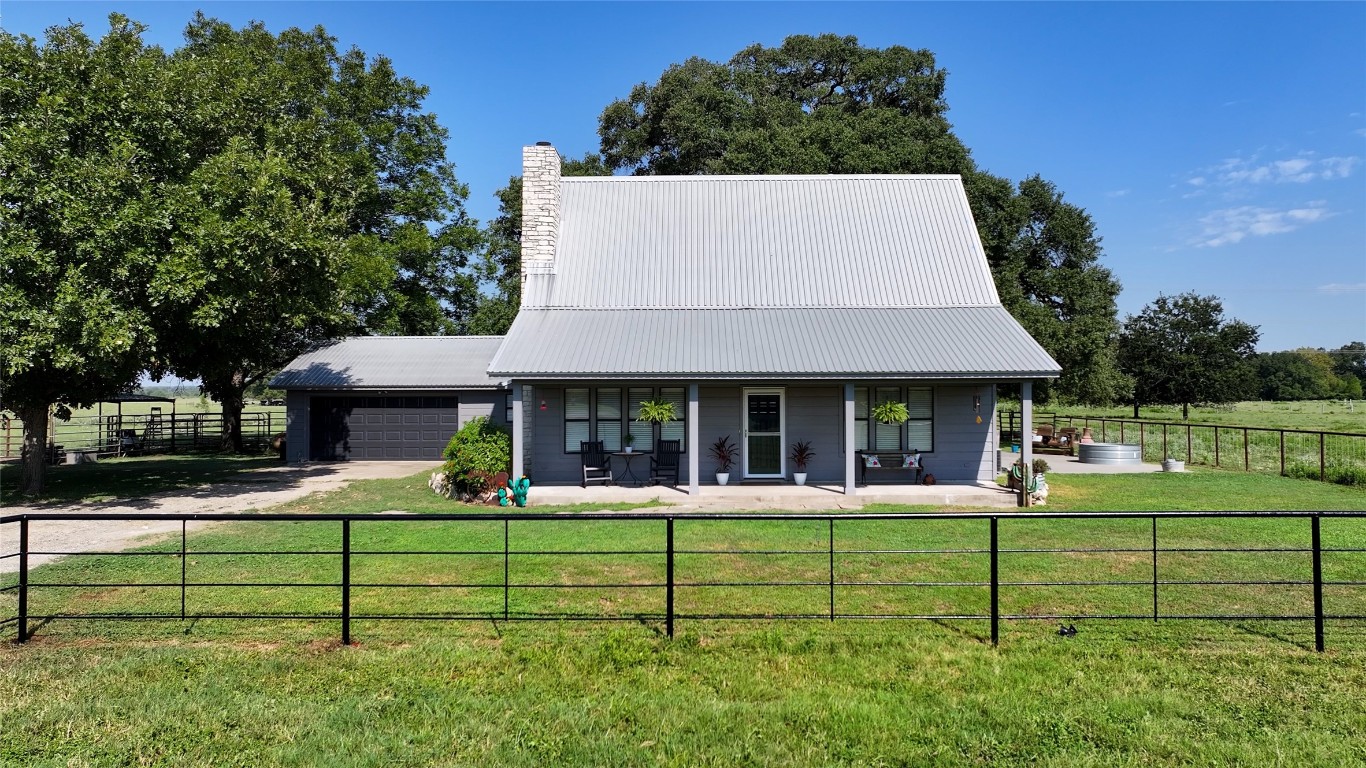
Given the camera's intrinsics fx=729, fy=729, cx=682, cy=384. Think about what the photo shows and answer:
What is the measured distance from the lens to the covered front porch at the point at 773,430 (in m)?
14.6

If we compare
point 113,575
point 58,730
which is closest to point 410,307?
point 113,575

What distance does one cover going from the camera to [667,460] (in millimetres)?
14609

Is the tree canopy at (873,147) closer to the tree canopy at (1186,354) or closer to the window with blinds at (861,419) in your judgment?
the tree canopy at (1186,354)

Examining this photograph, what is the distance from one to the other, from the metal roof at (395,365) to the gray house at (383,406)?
0.03 meters

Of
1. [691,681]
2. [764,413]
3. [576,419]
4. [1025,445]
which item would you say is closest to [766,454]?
[764,413]

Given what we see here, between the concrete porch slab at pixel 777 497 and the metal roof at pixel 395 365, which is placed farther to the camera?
the metal roof at pixel 395 365

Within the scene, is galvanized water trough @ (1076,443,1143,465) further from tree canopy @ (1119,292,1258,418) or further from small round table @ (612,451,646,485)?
tree canopy @ (1119,292,1258,418)

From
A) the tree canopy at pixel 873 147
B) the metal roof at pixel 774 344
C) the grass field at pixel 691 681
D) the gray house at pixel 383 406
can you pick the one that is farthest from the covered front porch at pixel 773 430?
the tree canopy at pixel 873 147

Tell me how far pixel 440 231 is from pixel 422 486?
1814 centimetres

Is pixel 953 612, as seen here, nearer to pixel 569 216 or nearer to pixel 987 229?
pixel 569 216

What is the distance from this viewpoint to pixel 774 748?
387 cm

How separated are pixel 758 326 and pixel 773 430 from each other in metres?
2.20

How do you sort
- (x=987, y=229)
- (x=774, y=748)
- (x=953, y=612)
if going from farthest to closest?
1. (x=987, y=229)
2. (x=953, y=612)
3. (x=774, y=748)

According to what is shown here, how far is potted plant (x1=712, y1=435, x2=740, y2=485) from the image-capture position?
1425cm
